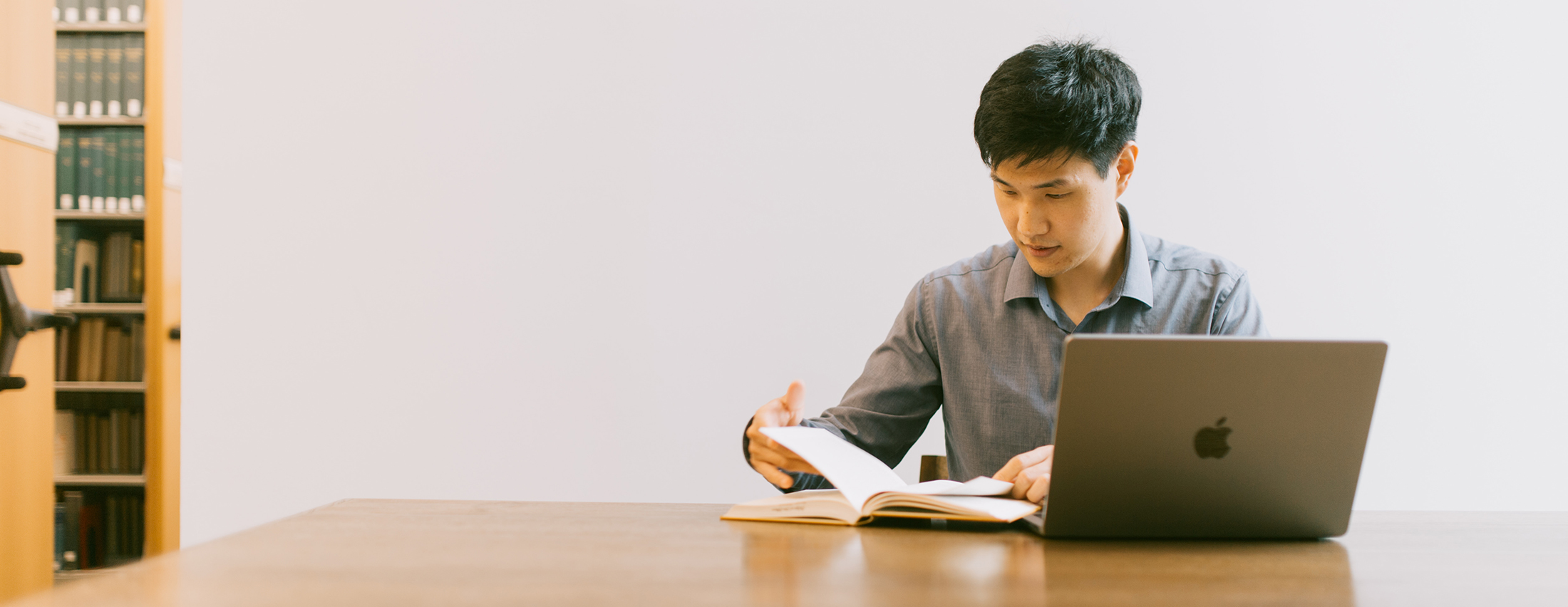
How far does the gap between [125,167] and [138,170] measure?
0.13 ft

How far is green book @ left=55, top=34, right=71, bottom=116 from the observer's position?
2838mm

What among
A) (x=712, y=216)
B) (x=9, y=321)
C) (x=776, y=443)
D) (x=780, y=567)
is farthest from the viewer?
(x=712, y=216)

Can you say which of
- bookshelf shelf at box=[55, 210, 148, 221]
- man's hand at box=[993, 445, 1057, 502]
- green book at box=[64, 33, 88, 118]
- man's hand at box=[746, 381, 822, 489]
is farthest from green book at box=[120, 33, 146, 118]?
man's hand at box=[993, 445, 1057, 502]

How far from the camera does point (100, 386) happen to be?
2914mm

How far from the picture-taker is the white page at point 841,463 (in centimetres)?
91

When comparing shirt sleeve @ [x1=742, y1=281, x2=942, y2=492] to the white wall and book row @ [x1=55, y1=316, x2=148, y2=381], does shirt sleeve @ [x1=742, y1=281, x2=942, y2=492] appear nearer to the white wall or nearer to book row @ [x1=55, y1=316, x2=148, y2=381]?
the white wall

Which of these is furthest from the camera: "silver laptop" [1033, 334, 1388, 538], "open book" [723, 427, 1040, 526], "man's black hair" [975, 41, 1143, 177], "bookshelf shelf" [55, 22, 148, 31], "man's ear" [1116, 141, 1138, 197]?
"bookshelf shelf" [55, 22, 148, 31]

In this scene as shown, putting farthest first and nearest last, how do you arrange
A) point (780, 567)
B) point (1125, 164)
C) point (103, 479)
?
point (103, 479), point (1125, 164), point (780, 567)

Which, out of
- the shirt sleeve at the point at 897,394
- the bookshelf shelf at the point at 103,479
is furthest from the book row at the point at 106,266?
the shirt sleeve at the point at 897,394

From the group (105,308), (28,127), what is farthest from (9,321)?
(105,308)

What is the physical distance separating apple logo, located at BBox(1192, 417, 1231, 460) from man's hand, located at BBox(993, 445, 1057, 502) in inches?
6.9

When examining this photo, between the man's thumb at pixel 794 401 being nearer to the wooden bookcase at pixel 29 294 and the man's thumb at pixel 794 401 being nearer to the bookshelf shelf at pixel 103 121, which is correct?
the wooden bookcase at pixel 29 294

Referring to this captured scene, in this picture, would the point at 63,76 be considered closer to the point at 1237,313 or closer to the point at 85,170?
the point at 85,170

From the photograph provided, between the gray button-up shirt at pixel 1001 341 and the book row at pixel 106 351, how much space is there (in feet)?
8.76
